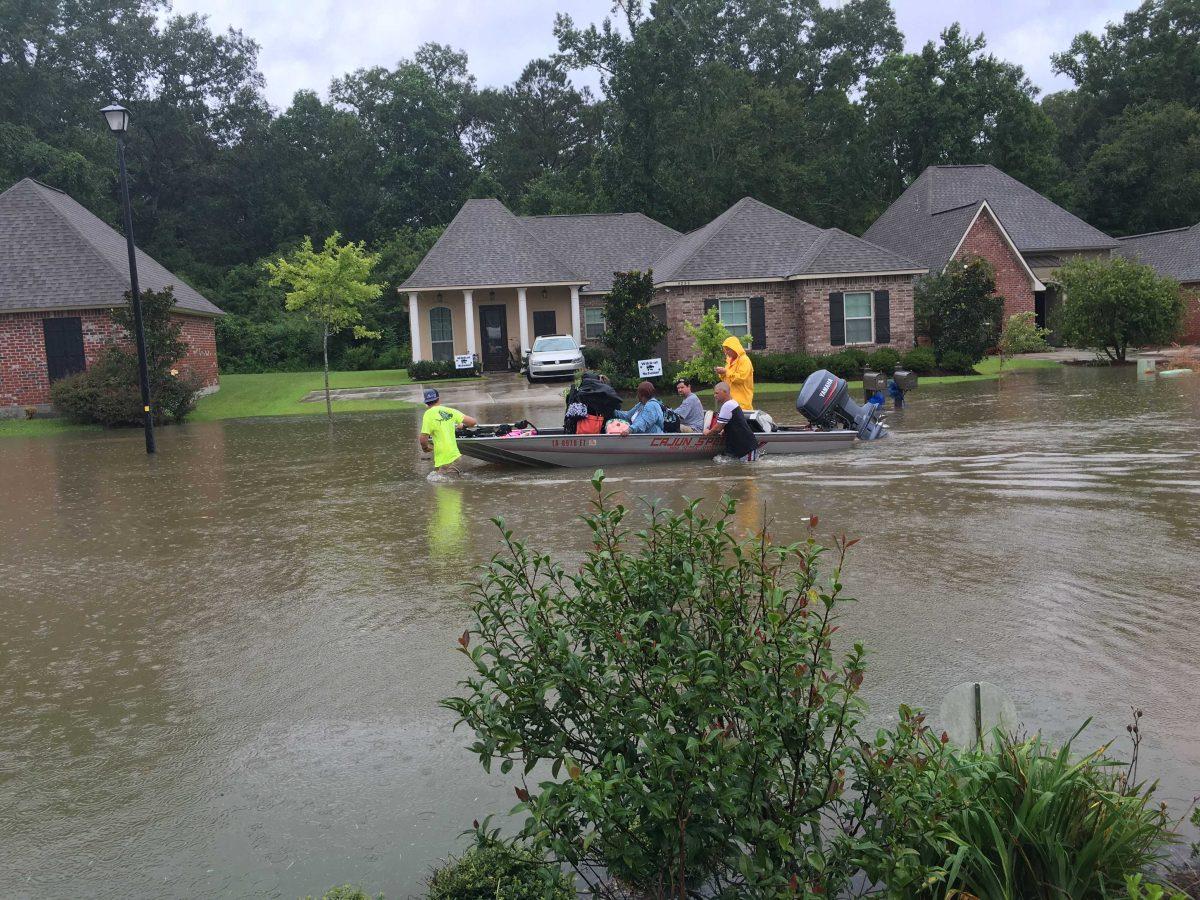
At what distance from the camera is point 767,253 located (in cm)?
3781

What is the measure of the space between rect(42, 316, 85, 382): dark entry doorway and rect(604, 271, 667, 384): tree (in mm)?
15739

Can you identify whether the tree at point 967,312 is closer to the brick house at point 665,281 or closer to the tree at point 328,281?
the brick house at point 665,281

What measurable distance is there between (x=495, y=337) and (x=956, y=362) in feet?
59.5

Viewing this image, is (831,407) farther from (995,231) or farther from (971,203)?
(971,203)

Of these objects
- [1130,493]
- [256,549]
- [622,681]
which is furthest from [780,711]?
[1130,493]

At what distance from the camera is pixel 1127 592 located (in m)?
8.50

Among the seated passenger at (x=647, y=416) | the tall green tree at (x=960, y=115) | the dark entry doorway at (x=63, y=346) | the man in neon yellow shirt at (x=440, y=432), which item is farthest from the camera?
the tall green tree at (x=960, y=115)

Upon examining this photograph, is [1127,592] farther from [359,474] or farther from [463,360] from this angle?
[463,360]

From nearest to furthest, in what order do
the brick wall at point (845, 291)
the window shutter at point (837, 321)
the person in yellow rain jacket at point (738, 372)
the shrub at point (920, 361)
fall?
the person in yellow rain jacket at point (738, 372) → the shrub at point (920, 361) → the brick wall at point (845, 291) → the window shutter at point (837, 321)

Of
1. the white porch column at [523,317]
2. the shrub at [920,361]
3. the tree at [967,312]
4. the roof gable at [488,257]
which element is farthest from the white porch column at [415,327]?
the tree at [967,312]

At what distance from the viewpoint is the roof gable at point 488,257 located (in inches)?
1608

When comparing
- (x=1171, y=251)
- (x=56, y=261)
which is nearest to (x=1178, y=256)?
(x=1171, y=251)

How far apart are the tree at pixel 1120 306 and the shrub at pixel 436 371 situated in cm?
2149

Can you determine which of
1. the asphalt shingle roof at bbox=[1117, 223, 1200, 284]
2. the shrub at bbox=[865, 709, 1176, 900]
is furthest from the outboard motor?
the asphalt shingle roof at bbox=[1117, 223, 1200, 284]
